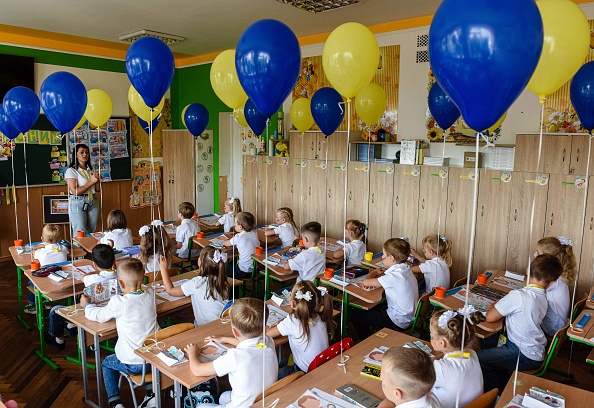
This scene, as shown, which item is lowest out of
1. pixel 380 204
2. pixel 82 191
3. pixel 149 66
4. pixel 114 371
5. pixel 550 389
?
pixel 114 371

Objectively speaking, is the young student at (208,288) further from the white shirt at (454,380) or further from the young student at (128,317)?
the white shirt at (454,380)

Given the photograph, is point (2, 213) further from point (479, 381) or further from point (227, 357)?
point (479, 381)

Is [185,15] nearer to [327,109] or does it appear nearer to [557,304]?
[327,109]

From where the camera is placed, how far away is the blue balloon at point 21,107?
482 cm

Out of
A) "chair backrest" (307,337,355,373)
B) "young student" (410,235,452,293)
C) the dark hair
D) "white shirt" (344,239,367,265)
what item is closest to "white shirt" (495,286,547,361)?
"young student" (410,235,452,293)

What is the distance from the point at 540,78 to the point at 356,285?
2.26m

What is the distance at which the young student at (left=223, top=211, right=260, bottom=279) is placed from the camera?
5336 mm

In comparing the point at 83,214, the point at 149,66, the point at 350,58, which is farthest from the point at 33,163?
the point at 350,58

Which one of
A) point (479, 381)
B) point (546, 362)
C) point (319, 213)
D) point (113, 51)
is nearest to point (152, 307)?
point (479, 381)

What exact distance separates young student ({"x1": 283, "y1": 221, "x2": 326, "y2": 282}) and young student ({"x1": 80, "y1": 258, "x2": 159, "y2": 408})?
1643mm

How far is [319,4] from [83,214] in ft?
14.6

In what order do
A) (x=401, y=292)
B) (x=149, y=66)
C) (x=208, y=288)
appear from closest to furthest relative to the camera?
(x=149, y=66), (x=208, y=288), (x=401, y=292)

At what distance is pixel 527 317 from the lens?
3.20 metres

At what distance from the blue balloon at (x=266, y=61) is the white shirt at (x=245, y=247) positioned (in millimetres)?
2764
